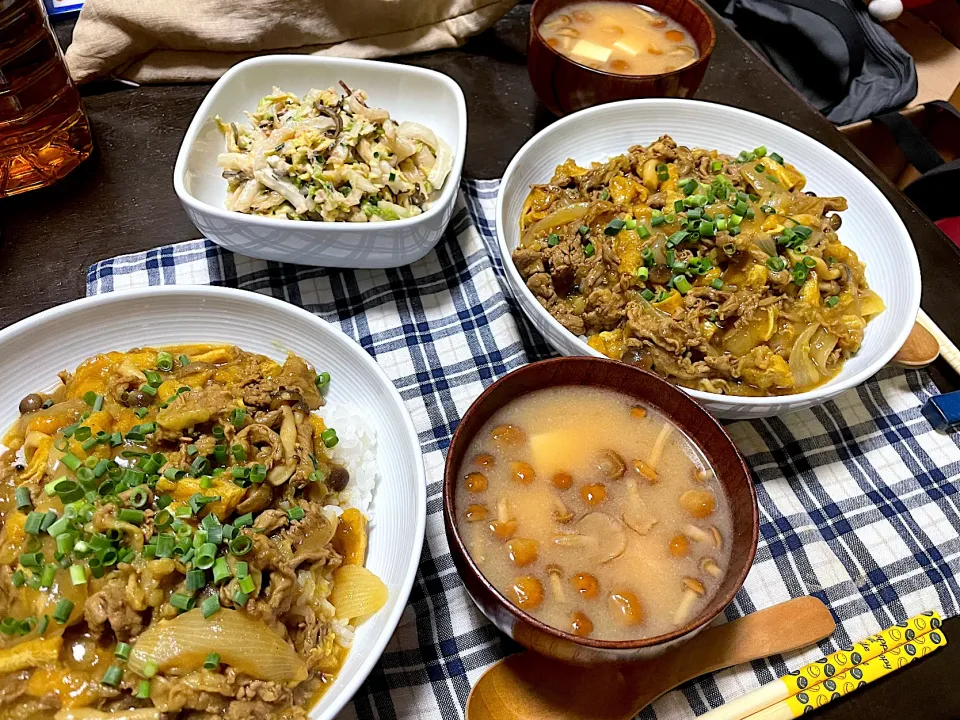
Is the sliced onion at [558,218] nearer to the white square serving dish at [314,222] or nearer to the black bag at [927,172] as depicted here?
the white square serving dish at [314,222]

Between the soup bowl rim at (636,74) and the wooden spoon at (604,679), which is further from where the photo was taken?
the soup bowl rim at (636,74)

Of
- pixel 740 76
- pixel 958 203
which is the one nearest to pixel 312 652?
pixel 740 76

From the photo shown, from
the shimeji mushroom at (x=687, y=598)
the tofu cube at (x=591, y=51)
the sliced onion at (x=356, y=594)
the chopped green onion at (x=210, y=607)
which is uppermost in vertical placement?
the tofu cube at (x=591, y=51)

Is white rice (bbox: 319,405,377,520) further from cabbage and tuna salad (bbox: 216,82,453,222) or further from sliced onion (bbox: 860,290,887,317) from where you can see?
sliced onion (bbox: 860,290,887,317)

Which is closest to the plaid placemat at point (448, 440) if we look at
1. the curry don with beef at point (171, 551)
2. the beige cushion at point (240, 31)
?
the curry don with beef at point (171, 551)

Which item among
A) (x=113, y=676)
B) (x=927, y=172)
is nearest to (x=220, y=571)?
(x=113, y=676)

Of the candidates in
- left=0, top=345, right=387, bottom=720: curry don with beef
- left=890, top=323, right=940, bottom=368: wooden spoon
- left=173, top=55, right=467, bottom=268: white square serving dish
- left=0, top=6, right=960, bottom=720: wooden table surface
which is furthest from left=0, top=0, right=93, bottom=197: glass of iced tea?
left=890, top=323, right=940, bottom=368: wooden spoon

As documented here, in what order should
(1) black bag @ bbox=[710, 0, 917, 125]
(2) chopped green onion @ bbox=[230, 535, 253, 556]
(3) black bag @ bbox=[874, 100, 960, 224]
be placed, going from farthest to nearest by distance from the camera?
(1) black bag @ bbox=[710, 0, 917, 125] → (3) black bag @ bbox=[874, 100, 960, 224] → (2) chopped green onion @ bbox=[230, 535, 253, 556]

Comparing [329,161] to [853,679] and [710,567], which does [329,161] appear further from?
[853,679]
